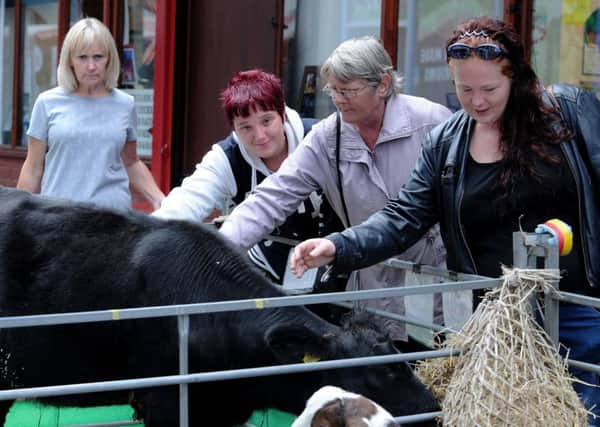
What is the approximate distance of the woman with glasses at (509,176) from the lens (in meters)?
3.38

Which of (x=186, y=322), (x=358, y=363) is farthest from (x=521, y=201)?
(x=186, y=322)

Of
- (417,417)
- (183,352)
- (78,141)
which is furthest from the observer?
(78,141)

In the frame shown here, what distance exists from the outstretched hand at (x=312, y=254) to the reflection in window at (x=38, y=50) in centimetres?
820

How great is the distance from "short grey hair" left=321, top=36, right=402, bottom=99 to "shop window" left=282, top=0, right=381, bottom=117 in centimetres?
380

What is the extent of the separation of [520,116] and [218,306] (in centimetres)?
123

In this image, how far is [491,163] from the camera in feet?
11.5

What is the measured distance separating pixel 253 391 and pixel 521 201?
1.20 meters

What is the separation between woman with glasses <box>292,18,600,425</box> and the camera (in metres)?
3.38

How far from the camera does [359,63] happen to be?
13.6 ft

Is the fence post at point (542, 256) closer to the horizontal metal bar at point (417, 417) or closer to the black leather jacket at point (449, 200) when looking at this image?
the black leather jacket at point (449, 200)

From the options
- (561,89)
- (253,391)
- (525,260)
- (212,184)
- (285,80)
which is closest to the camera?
(525,260)

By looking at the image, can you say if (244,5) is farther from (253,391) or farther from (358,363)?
(358,363)

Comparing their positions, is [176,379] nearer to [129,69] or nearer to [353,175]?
[353,175]

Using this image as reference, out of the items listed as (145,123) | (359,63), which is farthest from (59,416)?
(145,123)
